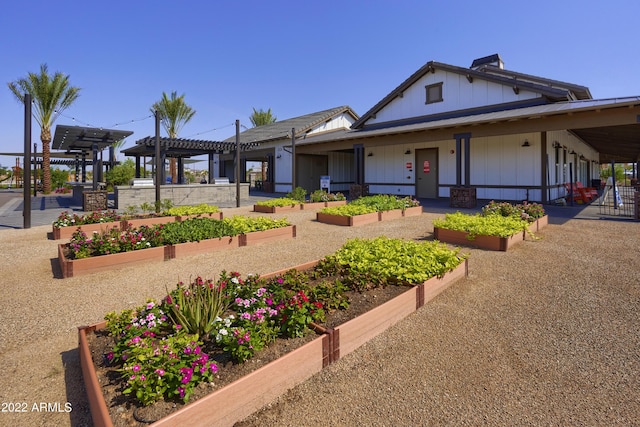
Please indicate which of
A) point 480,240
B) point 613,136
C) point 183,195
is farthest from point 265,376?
point 613,136

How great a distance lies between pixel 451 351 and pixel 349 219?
22.5 feet

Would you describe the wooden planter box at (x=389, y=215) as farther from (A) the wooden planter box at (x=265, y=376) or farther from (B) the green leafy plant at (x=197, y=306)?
(B) the green leafy plant at (x=197, y=306)

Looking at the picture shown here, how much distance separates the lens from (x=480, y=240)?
275 inches

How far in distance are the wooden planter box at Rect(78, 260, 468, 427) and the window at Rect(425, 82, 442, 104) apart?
16925 mm

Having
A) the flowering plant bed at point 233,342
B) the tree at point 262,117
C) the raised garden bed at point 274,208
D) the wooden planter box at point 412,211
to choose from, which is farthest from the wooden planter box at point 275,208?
the tree at point 262,117

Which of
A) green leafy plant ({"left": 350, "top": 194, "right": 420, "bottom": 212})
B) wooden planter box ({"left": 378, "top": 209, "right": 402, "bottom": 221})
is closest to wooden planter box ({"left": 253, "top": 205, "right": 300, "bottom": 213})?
green leafy plant ({"left": 350, "top": 194, "right": 420, "bottom": 212})

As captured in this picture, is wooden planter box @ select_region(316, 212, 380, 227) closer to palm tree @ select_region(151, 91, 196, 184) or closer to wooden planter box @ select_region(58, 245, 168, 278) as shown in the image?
wooden planter box @ select_region(58, 245, 168, 278)

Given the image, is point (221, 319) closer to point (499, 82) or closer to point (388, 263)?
point (388, 263)

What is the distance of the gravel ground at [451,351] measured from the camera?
7.78 ft

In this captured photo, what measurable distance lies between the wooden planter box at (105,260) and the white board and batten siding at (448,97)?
1593 cm

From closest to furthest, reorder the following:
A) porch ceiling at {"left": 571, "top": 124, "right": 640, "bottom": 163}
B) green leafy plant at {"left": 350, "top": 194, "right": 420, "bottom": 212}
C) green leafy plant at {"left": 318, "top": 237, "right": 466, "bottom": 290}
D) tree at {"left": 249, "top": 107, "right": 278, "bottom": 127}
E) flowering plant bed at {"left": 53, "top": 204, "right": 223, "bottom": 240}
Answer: green leafy plant at {"left": 318, "top": 237, "right": 466, "bottom": 290} → flowering plant bed at {"left": 53, "top": 204, "right": 223, "bottom": 240} → green leafy plant at {"left": 350, "top": 194, "right": 420, "bottom": 212} → porch ceiling at {"left": 571, "top": 124, "right": 640, "bottom": 163} → tree at {"left": 249, "top": 107, "right": 278, "bottom": 127}

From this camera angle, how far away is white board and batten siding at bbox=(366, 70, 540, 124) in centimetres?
1587

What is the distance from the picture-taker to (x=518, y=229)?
7305 millimetres

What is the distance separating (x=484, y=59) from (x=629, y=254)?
21.2 meters
